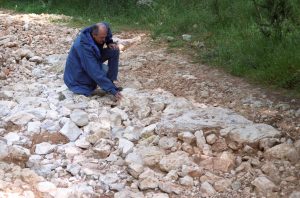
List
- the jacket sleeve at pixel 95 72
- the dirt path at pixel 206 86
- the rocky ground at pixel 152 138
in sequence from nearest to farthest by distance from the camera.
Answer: the rocky ground at pixel 152 138
the dirt path at pixel 206 86
the jacket sleeve at pixel 95 72

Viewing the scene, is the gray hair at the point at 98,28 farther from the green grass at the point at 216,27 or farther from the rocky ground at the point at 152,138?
the green grass at the point at 216,27

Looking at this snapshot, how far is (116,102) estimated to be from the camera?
5.25 meters

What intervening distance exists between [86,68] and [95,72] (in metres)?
0.15

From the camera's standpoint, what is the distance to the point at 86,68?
5.31 meters

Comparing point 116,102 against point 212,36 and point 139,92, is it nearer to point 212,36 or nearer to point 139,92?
point 139,92

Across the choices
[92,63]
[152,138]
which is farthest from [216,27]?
[152,138]

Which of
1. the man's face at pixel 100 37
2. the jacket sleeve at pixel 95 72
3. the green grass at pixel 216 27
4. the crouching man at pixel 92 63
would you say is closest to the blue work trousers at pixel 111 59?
the crouching man at pixel 92 63

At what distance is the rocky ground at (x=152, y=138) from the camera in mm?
3879

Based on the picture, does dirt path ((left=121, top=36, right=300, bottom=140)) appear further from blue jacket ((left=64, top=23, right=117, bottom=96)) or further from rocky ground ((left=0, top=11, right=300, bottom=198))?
blue jacket ((left=64, top=23, right=117, bottom=96))

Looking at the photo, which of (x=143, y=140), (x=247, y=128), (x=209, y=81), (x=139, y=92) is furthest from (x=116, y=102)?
(x=247, y=128)

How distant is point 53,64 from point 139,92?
1.81 meters

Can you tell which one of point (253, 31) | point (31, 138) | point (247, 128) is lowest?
point (31, 138)

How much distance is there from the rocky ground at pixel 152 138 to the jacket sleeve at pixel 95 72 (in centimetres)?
18

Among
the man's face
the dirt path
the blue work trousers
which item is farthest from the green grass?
the man's face
